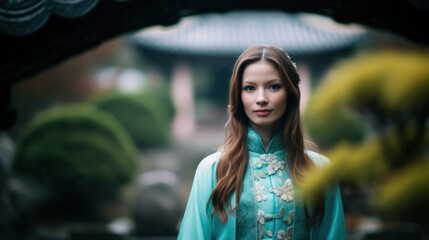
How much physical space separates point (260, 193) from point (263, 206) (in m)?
0.07

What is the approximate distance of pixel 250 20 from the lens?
82.0ft

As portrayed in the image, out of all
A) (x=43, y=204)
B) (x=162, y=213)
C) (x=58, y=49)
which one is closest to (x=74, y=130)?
(x=43, y=204)

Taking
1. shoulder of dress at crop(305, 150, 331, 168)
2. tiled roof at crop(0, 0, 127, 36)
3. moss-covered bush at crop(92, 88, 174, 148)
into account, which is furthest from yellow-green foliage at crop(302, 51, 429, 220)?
moss-covered bush at crop(92, 88, 174, 148)

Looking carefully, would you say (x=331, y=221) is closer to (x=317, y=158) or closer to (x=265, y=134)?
(x=317, y=158)

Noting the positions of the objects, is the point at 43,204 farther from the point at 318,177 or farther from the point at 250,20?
the point at 250,20

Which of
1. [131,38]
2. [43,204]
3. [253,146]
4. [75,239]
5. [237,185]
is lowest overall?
[237,185]

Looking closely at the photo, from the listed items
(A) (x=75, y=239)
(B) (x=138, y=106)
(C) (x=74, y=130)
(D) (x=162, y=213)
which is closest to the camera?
(A) (x=75, y=239)

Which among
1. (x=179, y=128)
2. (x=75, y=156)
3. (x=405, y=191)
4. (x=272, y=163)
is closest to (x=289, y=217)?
(x=272, y=163)

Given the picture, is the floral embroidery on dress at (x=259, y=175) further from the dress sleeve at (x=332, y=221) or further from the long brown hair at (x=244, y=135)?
the dress sleeve at (x=332, y=221)

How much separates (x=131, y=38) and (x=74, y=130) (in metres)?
11.3

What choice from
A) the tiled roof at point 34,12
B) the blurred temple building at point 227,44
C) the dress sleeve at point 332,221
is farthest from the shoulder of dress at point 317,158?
the blurred temple building at point 227,44

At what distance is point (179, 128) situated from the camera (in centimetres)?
2272

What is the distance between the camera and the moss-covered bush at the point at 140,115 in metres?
17.8

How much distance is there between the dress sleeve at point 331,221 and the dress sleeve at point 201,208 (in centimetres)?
55
